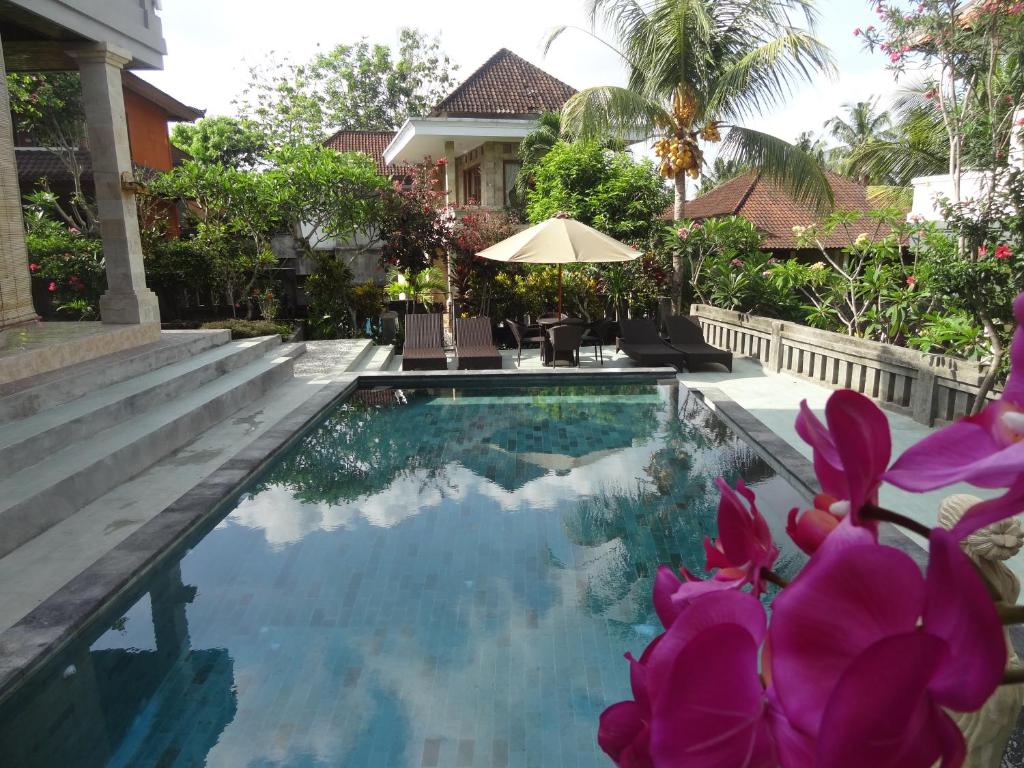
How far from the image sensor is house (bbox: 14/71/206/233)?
1764cm

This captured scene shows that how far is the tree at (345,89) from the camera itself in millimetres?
41469

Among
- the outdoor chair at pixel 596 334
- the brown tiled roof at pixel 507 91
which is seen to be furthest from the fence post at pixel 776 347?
the brown tiled roof at pixel 507 91

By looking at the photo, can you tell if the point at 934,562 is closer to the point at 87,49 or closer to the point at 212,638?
the point at 212,638

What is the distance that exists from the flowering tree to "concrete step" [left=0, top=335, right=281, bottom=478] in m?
6.53

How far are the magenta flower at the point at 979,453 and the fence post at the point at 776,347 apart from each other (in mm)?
11614

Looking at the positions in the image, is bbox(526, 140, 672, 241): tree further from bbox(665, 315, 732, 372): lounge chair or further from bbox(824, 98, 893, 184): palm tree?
bbox(824, 98, 893, 184): palm tree

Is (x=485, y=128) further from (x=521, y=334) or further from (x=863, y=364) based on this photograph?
(x=863, y=364)

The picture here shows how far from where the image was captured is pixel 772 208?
2397 centimetres

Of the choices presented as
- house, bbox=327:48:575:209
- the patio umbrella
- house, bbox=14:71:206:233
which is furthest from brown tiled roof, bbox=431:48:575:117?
the patio umbrella

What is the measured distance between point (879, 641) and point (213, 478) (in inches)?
254

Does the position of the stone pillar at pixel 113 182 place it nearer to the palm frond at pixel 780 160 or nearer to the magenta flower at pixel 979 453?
the palm frond at pixel 780 160

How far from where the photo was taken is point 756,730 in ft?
1.20

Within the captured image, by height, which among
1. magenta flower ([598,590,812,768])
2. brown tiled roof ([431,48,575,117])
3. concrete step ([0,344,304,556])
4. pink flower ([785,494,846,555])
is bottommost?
concrete step ([0,344,304,556])

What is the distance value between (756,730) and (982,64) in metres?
12.3
